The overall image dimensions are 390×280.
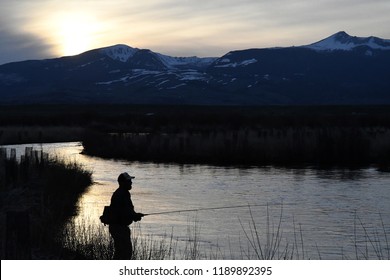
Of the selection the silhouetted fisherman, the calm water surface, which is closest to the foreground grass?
the calm water surface

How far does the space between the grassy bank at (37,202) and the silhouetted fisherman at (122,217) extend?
4.46 ft

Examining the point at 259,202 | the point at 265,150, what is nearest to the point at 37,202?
the point at 259,202

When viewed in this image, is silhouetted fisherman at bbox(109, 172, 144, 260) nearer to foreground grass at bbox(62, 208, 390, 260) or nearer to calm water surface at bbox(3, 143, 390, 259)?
foreground grass at bbox(62, 208, 390, 260)

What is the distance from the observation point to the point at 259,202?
23359 millimetres

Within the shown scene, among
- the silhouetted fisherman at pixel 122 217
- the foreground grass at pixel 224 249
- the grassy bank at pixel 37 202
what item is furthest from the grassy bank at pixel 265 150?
the silhouetted fisherman at pixel 122 217

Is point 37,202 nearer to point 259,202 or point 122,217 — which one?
point 259,202

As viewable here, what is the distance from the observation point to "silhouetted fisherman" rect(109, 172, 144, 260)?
37.7 ft

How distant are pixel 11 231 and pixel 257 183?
1956cm

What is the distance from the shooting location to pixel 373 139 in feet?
132

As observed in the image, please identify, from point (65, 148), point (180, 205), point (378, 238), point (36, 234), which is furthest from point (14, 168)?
point (65, 148)

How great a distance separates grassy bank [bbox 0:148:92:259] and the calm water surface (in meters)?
0.69

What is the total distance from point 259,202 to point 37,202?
23.9 ft

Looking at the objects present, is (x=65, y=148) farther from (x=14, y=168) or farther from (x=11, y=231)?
(x=11, y=231)
